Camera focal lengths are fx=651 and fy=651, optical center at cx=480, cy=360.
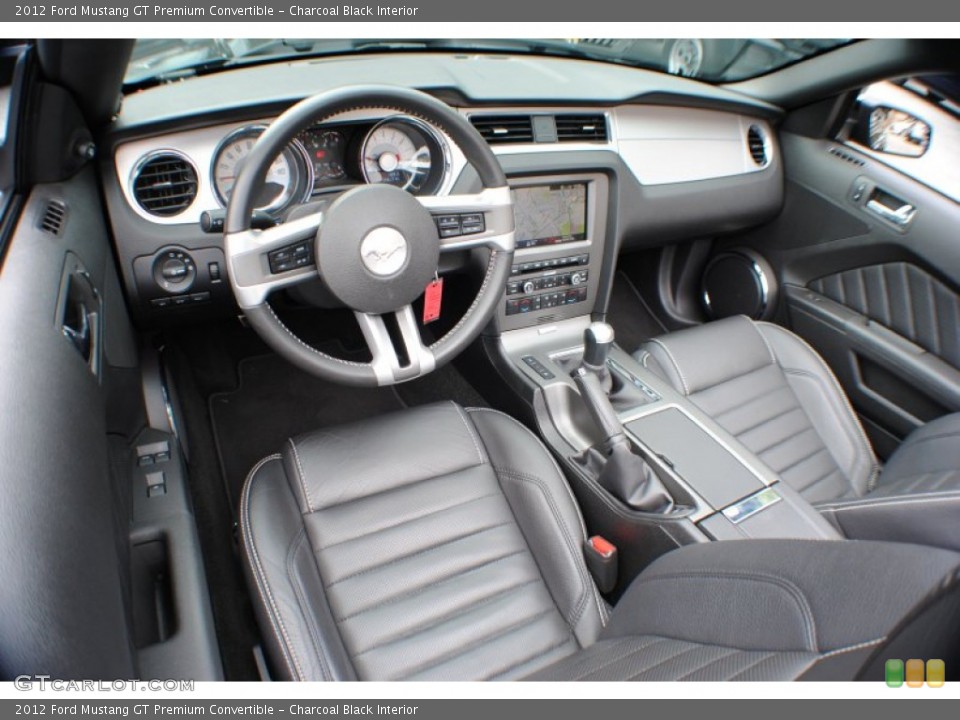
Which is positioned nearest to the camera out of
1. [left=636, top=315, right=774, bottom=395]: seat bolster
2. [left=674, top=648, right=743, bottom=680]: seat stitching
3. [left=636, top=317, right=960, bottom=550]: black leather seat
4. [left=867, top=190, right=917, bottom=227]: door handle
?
[left=674, top=648, right=743, bottom=680]: seat stitching

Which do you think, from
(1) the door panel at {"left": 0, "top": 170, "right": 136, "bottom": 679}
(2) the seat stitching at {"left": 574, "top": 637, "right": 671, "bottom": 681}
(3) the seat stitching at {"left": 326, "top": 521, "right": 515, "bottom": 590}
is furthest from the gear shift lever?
(1) the door panel at {"left": 0, "top": 170, "right": 136, "bottom": 679}

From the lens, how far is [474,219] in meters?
1.29

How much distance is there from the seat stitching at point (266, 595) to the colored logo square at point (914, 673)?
0.83 meters

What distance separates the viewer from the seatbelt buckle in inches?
49.7

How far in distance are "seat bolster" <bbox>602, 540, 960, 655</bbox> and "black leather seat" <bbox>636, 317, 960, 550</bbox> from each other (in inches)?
27.3

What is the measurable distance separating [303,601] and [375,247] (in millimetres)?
626

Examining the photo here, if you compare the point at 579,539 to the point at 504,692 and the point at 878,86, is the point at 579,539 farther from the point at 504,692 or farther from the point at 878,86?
the point at 878,86

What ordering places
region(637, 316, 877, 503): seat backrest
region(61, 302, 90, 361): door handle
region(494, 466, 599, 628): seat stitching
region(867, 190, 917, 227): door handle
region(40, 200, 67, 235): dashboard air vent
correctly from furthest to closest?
region(867, 190, 917, 227): door handle < region(637, 316, 877, 503): seat backrest < region(494, 466, 599, 628): seat stitching < region(40, 200, 67, 235): dashboard air vent < region(61, 302, 90, 361): door handle

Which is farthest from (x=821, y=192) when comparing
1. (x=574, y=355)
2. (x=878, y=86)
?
(x=574, y=355)

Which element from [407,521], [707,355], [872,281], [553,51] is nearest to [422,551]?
[407,521]

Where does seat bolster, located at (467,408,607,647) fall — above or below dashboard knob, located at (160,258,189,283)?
below

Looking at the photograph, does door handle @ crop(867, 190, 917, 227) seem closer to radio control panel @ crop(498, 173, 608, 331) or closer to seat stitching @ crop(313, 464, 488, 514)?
radio control panel @ crop(498, 173, 608, 331)

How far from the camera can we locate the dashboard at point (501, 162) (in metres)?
1.39

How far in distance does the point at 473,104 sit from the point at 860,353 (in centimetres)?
139
